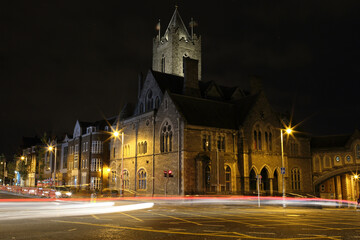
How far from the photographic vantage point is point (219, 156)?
42812mm

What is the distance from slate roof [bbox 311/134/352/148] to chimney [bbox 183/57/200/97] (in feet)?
85.7

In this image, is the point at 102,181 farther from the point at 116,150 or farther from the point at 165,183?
the point at 165,183

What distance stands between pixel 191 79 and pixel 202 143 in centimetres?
1196

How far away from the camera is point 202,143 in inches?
1720

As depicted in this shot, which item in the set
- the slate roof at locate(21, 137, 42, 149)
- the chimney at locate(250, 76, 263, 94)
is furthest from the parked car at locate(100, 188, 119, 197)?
the slate roof at locate(21, 137, 42, 149)

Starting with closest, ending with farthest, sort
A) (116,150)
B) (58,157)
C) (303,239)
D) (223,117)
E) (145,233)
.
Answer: (303,239) → (145,233) → (223,117) → (116,150) → (58,157)

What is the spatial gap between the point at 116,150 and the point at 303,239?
1888 inches

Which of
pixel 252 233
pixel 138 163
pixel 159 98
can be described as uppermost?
pixel 159 98

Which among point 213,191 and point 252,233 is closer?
point 252,233

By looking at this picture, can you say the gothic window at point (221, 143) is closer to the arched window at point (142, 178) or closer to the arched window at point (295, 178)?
the arched window at point (142, 178)

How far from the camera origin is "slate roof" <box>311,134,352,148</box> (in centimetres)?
6042

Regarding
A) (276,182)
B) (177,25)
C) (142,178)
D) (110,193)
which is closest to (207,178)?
(142,178)

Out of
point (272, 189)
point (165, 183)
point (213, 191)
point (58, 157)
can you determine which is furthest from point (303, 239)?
point (58, 157)

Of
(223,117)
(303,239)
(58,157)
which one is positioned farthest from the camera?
(58,157)
